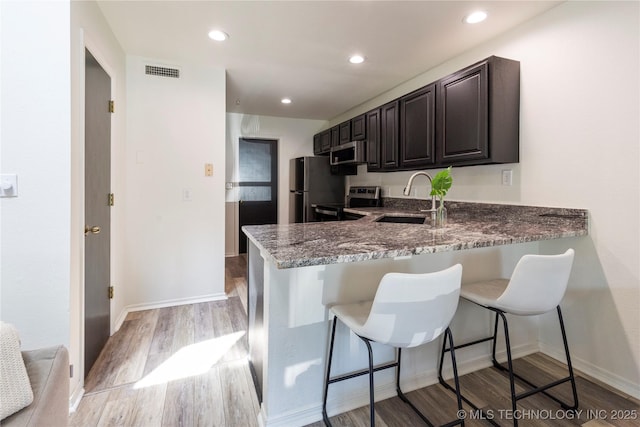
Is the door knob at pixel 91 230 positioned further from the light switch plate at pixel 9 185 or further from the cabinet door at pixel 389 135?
the cabinet door at pixel 389 135

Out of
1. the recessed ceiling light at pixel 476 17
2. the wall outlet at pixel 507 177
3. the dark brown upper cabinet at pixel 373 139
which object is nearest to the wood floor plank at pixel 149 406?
the wall outlet at pixel 507 177

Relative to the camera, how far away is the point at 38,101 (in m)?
1.47

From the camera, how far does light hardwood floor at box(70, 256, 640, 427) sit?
1565 mm

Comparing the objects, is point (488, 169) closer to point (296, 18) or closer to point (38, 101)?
point (296, 18)

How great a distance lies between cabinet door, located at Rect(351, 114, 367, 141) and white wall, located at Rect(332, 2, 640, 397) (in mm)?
1724

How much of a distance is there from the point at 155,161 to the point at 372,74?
239cm

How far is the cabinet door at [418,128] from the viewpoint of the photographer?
2.73m

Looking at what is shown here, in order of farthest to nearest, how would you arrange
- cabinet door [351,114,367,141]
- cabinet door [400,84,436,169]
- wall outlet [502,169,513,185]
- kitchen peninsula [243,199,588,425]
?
cabinet door [351,114,367,141] < cabinet door [400,84,436,169] < wall outlet [502,169,513,185] < kitchen peninsula [243,199,588,425]

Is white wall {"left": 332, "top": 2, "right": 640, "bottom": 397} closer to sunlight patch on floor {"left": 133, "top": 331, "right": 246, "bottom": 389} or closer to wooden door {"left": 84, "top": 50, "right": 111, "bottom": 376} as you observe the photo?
sunlight patch on floor {"left": 133, "top": 331, "right": 246, "bottom": 389}

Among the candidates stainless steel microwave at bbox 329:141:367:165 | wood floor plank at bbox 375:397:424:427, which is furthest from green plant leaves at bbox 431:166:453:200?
stainless steel microwave at bbox 329:141:367:165

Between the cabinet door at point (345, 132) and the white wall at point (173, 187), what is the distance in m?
1.72

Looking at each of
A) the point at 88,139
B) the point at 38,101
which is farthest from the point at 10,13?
the point at 88,139

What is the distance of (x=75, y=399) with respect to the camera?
1.66m

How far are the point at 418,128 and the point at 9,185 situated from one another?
2876mm
